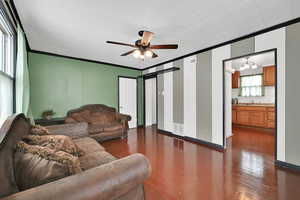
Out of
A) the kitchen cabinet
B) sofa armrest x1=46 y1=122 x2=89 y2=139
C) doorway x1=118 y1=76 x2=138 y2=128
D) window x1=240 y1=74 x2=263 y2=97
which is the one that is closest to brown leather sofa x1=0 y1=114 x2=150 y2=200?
sofa armrest x1=46 y1=122 x2=89 y2=139

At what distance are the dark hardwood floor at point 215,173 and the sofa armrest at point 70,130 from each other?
901mm

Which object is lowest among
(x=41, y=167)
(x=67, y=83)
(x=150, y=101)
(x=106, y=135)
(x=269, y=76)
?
(x=106, y=135)

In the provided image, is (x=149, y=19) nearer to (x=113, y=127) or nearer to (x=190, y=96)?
(x=190, y=96)

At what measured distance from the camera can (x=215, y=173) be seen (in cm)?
222

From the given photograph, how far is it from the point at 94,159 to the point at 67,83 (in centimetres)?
335

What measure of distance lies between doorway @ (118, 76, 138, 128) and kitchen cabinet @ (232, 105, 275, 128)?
13.8ft

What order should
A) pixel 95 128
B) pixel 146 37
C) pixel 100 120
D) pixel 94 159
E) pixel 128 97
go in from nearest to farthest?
pixel 94 159 < pixel 146 37 < pixel 95 128 < pixel 100 120 < pixel 128 97

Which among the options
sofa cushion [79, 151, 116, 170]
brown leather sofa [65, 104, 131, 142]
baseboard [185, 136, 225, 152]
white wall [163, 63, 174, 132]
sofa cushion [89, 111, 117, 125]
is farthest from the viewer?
white wall [163, 63, 174, 132]

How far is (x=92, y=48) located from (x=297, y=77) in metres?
4.34

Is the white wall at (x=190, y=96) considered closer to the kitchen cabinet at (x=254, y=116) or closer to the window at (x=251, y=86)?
the kitchen cabinet at (x=254, y=116)

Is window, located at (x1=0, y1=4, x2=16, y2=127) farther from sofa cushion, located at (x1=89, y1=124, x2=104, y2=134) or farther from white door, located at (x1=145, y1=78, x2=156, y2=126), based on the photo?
white door, located at (x1=145, y1=78, x2=156, y2=126)

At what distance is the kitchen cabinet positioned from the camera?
4652 mm

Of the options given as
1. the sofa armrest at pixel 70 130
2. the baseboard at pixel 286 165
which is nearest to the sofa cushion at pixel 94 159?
the sofa armrest at pixel 70 130

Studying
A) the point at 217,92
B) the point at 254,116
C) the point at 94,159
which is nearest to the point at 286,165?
the point at 217,92
